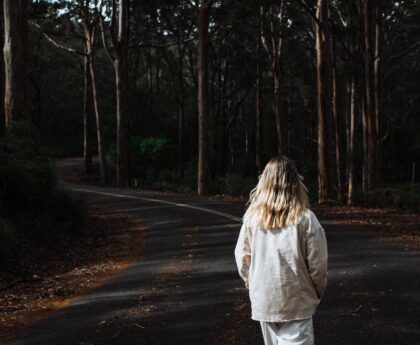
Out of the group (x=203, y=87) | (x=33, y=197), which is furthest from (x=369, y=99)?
(x=33, y=197)

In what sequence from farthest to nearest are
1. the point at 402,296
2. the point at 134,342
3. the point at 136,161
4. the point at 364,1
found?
1. the point at 136,161
2. the point at 364,1
3. the point at 402,296
4. the point at 134,342

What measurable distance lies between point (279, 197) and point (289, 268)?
0.43 m

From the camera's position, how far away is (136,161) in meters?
43.3

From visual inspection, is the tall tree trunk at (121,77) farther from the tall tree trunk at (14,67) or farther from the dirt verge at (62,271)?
the dirt verge at (62,271)

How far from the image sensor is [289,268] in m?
3.57

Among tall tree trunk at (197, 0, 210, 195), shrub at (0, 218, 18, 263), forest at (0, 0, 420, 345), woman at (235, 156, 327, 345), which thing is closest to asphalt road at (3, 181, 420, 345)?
forest at (0, 0, 420, 345)

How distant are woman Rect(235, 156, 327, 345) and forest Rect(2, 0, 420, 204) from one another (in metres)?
12.6

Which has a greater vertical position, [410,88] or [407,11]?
[407,11]

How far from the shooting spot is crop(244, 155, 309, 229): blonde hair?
356 centimetres

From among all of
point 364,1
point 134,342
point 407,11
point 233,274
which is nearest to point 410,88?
point 407,11

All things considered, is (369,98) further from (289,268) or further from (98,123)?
(289,268)

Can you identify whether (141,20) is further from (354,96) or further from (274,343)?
(274,343)

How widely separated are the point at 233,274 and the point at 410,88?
Answer: 39.1 m

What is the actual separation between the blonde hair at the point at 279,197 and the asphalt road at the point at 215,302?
2.46 metres
